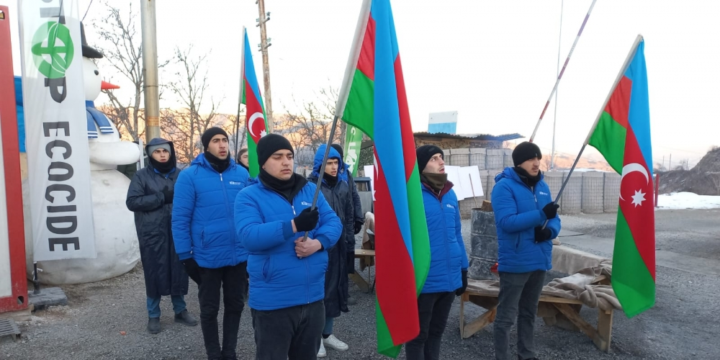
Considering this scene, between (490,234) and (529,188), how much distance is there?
2501 mm

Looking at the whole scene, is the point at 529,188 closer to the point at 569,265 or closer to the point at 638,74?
the point at 638,74

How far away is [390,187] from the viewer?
2.72 m

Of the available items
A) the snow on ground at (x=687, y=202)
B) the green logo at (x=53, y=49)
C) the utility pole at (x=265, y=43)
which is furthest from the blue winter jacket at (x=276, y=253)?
the snow on ground at (x=687, y=202)

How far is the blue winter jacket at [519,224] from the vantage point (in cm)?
368

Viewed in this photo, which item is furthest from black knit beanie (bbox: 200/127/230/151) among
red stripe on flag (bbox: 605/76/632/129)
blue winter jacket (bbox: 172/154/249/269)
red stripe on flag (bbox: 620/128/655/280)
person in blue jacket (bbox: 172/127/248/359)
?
red stripe on flag (bbox: 620/128/655/280)

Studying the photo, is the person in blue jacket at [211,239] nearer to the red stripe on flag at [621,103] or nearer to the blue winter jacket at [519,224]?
the blue winter jacket at [519,224]

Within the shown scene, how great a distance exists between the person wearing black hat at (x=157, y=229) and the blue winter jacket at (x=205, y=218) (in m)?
1.17

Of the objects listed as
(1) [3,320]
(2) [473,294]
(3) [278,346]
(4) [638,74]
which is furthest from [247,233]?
(1) [3,320]

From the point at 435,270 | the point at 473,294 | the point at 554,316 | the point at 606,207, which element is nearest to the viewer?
the point at 435,270

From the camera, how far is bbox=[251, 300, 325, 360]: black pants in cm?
265

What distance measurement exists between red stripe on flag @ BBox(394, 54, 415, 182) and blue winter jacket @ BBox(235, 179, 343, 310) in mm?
577

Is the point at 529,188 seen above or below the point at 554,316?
above

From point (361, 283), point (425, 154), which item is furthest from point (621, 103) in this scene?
point (361, 283)

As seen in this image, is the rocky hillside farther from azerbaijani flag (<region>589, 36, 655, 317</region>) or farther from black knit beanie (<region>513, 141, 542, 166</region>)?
black knit beanie (<region>513, 141, 542, 166</region>)
